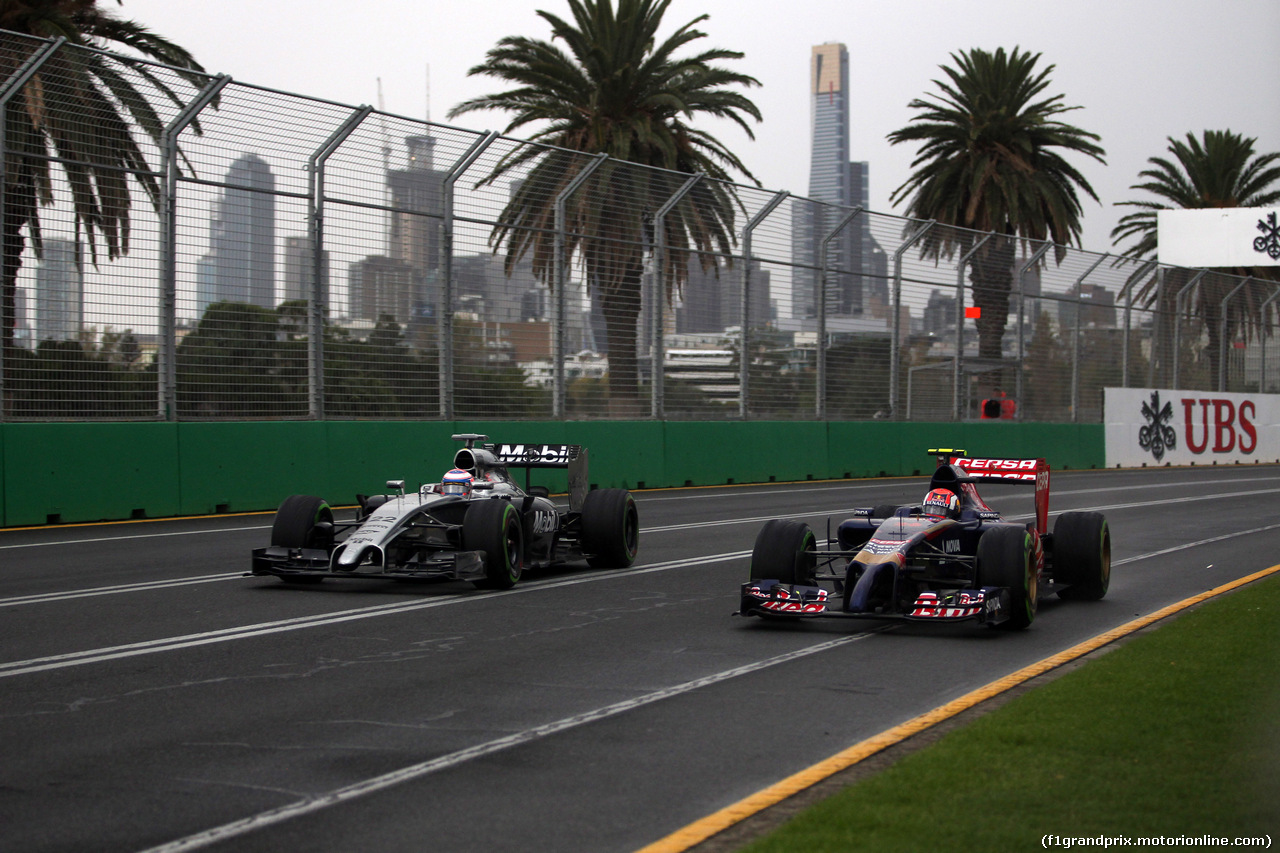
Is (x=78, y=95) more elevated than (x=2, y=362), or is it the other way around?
(x=78, y=95)

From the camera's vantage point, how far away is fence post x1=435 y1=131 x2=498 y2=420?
66.8ft

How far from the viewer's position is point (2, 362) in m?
15.3

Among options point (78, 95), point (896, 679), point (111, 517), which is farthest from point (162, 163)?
point (896, 679)

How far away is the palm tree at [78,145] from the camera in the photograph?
15.5m

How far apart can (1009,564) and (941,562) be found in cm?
81

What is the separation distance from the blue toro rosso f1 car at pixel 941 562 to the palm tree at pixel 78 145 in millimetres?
10177

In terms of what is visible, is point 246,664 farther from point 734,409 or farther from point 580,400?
point 734,409

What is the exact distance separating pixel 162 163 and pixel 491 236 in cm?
564

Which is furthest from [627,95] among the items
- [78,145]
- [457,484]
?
[457,484]

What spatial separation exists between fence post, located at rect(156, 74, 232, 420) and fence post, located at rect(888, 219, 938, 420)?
16.5 meters

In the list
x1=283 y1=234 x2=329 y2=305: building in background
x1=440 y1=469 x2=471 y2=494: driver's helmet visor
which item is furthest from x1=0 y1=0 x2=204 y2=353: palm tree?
x1=440 y1=469 x2=471 y2=494: driver's helmet visor

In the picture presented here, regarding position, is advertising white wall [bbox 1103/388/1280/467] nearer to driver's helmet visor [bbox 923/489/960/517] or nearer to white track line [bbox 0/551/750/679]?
white track line [bbox 0/551/750/679]

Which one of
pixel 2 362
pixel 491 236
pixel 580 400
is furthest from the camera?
pixel 580 400

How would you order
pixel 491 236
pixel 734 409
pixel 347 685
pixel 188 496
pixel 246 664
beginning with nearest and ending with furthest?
pixel 347 685 < pixel 246 664 < pixel 188 496 < pixel 491 236 < pixel 734 409
